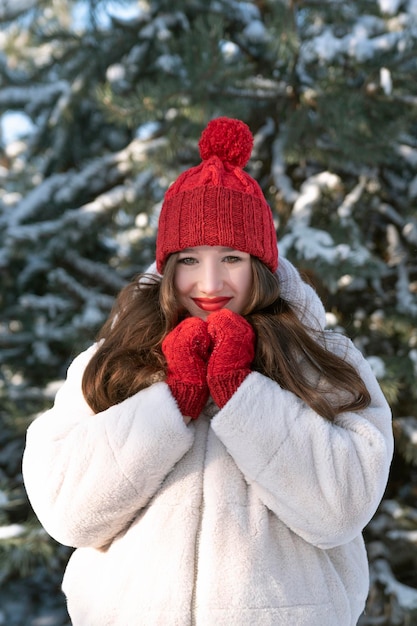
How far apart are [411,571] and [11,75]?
3626mm

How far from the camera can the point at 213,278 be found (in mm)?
1618

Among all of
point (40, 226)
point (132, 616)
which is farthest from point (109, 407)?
point (40, 226)

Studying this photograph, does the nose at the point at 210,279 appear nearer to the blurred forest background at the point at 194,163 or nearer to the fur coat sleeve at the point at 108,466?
the fur coat sleeve at the point at 108,466

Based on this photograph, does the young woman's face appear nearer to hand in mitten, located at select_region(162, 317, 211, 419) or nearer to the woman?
the woman

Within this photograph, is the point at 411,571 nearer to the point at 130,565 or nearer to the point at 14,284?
the point at 130,565

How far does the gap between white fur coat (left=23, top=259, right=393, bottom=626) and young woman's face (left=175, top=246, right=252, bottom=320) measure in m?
0.26

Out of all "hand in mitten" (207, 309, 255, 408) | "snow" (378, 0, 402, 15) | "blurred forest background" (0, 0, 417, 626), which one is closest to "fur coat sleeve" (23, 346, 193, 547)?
"hand in mitten" (207, 309, 255, 408)

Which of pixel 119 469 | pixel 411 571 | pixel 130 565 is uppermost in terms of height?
pixel 119 469

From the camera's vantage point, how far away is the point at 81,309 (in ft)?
11.5

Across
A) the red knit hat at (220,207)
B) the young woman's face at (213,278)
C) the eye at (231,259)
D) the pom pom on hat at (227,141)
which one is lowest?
the young woman's face at (213,278)

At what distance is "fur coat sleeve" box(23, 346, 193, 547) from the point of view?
1.46 meters

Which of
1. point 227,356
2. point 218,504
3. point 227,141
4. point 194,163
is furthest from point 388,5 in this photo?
point 218,504

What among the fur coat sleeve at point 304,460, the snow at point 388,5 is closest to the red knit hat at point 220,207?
the fur coat sleeve at point 304,460

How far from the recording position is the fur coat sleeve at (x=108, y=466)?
4.80ft
